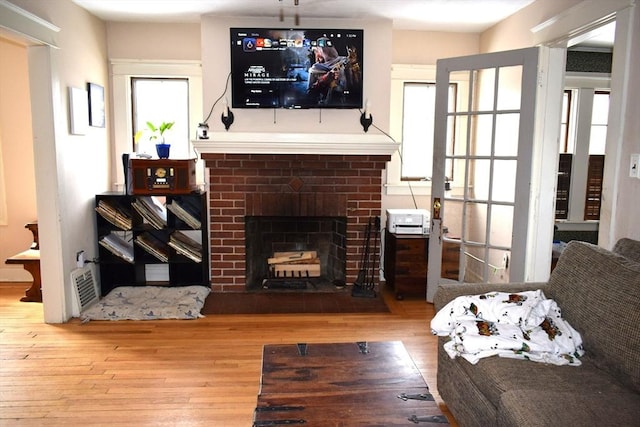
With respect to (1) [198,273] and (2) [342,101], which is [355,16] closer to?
(2) [342,101]

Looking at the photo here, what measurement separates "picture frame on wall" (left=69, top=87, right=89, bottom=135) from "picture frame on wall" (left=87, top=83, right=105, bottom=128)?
0.07 meters

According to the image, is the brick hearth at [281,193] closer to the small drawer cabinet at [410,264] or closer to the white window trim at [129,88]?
the small drawer cabinet at [410,264]

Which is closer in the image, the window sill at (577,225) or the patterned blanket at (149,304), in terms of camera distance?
the patterned blanket at (149,304)

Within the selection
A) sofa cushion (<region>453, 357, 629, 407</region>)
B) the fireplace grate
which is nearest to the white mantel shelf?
the fireplace grate

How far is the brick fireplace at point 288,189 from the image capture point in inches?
158

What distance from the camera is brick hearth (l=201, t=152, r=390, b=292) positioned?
159 inches

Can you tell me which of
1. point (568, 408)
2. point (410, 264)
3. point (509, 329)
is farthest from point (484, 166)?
point (568, 408)

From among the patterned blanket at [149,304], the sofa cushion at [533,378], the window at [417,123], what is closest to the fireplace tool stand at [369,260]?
the window at [417,123]

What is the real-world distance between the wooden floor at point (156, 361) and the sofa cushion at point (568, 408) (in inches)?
31.6

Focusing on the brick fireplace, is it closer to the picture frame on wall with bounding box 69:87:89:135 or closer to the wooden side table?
the picture frame on wall with bounding box 69:87:89:135

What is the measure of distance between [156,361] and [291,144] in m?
1.92

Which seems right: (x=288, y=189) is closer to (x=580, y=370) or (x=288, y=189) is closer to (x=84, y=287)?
(x=84, y=287)

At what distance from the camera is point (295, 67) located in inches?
152

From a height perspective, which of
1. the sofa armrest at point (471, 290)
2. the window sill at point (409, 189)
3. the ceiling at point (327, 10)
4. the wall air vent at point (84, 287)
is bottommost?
the wall air vent at point (84, 287)
